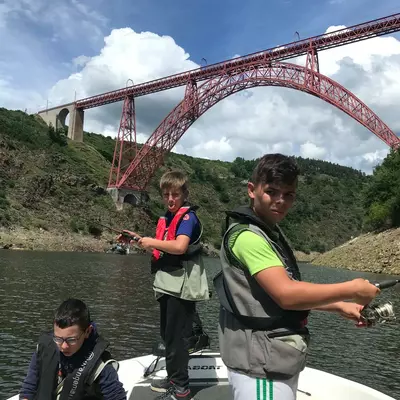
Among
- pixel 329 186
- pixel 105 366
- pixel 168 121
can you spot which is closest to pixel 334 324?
pixel 105 366

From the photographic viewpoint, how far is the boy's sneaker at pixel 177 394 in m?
3.17

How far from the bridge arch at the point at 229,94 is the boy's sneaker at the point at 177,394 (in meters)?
31.6

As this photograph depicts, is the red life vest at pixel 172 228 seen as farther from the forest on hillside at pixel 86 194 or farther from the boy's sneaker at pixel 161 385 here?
the forest on hillside at pixel 86 194

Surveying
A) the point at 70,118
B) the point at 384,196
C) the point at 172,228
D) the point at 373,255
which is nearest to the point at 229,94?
the point at 384,196

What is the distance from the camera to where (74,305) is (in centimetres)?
225

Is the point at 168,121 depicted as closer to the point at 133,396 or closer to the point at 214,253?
the point at 214,253

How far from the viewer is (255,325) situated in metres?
1.66

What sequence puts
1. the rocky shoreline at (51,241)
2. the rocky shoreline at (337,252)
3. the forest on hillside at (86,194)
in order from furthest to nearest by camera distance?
the forest on hillside at (86,194)
the rocky shoreline at (51,241)
the rocky shoreline at (337,252)

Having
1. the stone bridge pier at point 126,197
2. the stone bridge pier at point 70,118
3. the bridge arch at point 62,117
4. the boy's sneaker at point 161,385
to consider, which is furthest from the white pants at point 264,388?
the bridge arch at point 62,117

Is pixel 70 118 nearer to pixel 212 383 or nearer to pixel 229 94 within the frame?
pixel 229 94

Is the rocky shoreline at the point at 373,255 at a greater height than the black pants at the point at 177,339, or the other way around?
the rocky shoreline at the point at 373,255

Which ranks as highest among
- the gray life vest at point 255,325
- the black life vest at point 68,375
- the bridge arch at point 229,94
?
the bridge arch at point 229,94

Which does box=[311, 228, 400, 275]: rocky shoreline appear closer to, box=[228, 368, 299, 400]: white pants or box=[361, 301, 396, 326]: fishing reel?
box=[361, 301, 396, 326]: fishing reel

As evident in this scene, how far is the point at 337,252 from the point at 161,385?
3182cm
